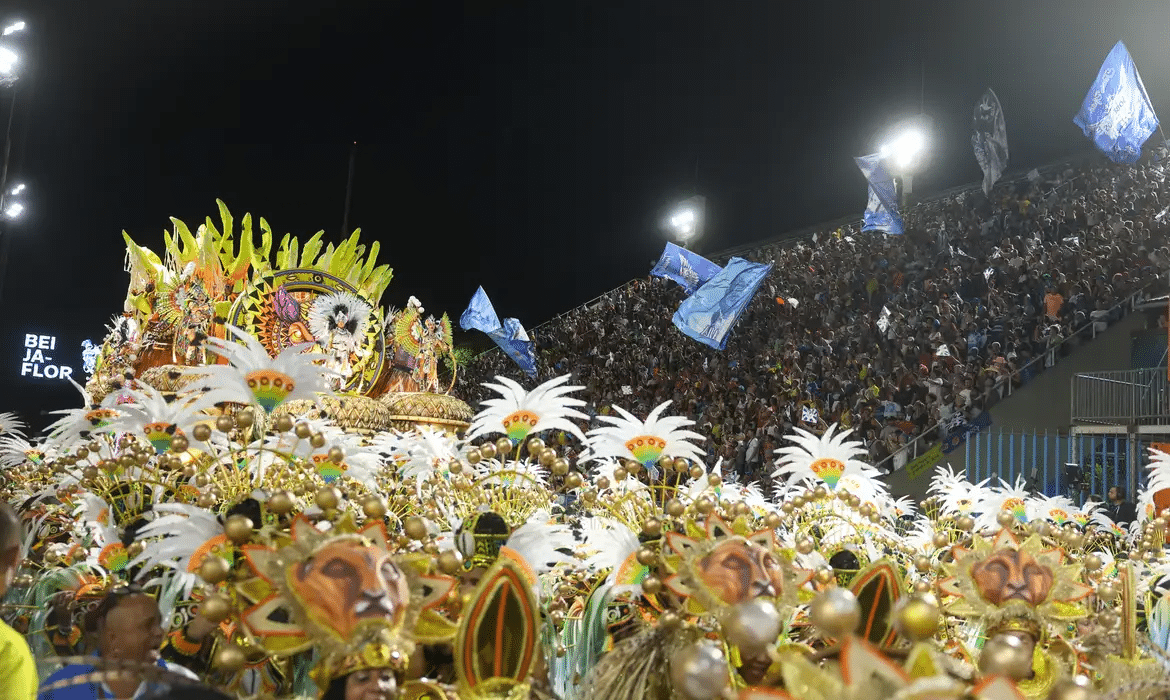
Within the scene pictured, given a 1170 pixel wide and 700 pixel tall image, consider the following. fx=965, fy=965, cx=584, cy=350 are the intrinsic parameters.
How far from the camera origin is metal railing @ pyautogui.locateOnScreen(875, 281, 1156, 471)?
10.3 m

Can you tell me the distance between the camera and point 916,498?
1024 centimetres

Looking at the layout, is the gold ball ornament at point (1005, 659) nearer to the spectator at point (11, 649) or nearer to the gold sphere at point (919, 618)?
the gold sphere at point (919, 618)

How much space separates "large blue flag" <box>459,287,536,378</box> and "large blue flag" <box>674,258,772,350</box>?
11.3 feet

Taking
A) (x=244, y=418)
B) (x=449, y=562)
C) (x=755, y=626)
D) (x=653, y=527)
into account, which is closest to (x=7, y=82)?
(x=244, y=418)

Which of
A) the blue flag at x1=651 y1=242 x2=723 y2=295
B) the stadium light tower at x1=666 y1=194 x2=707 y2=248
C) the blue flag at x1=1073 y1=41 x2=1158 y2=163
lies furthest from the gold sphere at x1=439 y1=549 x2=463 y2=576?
the stadium light tower at x1=666 y1=194 x2=707 y2=248

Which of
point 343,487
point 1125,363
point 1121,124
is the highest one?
point 1121,124

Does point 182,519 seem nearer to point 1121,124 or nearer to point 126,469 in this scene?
point 126,469

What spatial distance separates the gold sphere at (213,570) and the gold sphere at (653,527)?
4.23 ft

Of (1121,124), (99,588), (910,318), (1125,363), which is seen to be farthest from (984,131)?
(99,588)

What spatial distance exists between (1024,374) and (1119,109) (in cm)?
374

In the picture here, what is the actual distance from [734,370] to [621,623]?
1166 centimetres

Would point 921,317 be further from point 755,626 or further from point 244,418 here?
point 755,626

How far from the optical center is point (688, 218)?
1914cm

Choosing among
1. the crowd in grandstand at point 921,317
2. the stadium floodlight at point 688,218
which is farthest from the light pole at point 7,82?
the stadium floodlight at point 688,218
